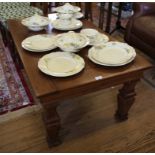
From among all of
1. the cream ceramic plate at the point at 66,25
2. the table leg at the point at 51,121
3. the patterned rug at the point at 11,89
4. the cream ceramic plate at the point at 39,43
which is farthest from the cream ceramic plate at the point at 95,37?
the patterned rug at the point at 11,89

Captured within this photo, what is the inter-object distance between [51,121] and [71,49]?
1.48 ft

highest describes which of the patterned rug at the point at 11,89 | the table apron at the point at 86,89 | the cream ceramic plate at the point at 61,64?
the cream ceramic plate at the point at 61,64

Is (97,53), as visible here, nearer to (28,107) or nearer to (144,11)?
(28,107)

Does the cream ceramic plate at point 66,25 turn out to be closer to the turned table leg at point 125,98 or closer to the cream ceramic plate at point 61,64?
the cream ceramic plate at point 61,64

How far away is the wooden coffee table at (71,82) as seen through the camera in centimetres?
105

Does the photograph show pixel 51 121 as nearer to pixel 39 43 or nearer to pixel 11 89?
pixel 39 43

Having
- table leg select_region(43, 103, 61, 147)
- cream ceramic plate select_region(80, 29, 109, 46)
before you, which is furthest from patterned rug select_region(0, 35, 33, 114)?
cream ceramic plate select_region(80, 29, 109, 46)

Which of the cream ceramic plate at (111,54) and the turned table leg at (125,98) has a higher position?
the cream ceramic plate at (111,54)

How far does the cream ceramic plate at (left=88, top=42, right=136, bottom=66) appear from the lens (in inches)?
47.1

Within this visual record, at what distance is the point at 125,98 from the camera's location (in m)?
1.38

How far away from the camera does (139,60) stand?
126 centimetres

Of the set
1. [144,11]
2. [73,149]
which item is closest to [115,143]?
[73,149]

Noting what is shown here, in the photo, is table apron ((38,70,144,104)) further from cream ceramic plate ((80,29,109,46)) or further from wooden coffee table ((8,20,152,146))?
cream ceramic plate ((80,29,109,46))

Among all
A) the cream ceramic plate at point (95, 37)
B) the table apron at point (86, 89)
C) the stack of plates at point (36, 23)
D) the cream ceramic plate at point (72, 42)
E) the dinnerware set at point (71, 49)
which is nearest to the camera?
the table apron at point (86, 89)
